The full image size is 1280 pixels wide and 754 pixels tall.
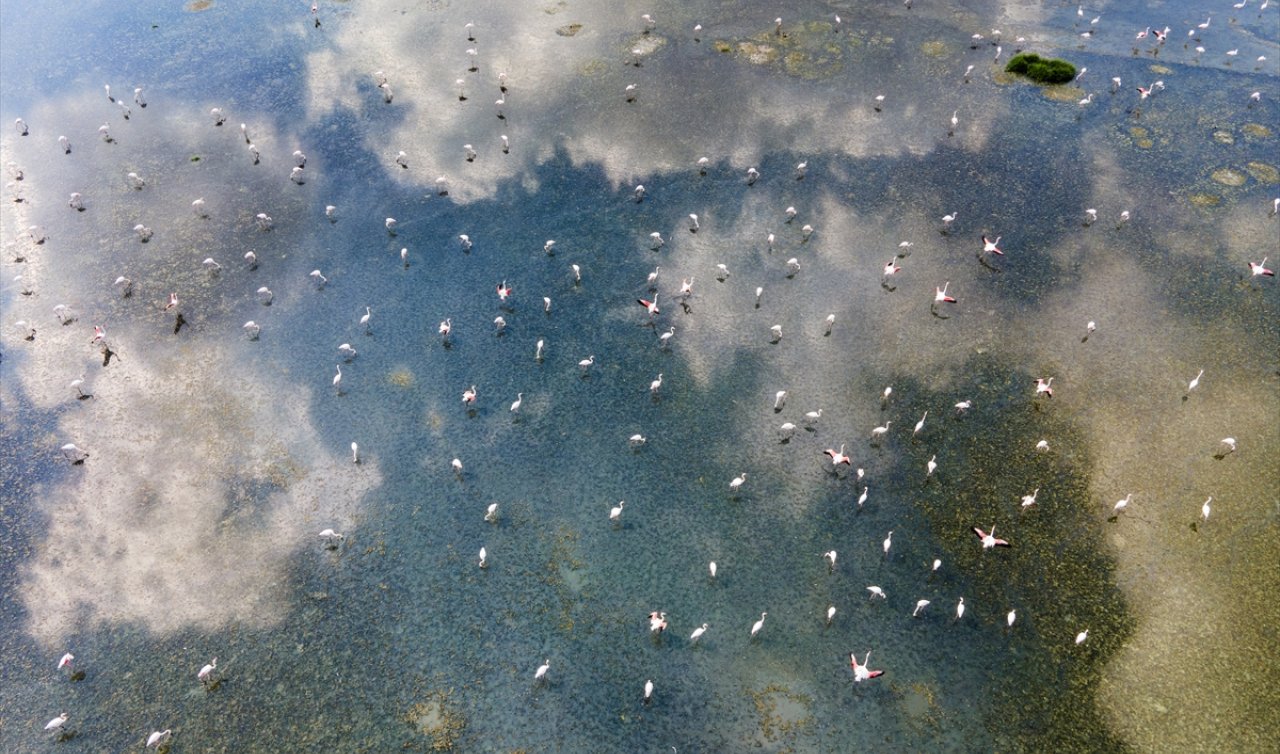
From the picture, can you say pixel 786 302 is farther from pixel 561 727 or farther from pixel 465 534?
pixel 561 727

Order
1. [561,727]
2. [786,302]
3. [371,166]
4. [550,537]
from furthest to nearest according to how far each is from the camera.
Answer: [371,166], [786,302], [550,537], [561,727]

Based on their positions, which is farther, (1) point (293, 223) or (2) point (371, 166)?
(2) point (371, 166)

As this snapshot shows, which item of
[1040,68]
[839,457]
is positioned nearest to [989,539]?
[839,457]

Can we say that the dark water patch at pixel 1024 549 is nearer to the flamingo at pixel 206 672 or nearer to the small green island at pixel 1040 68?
the flamingo at pixel 206 672

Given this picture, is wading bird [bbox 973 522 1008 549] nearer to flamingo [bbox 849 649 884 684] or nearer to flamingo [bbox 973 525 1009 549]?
flamingo [bbox 973 525 1009 549]

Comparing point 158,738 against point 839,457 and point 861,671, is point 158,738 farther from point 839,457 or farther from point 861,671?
point 839,457

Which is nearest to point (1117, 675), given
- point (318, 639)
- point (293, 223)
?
point (318, 639)

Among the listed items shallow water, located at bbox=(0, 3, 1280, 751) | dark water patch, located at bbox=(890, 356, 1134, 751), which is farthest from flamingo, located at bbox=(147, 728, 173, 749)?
dark water patch, located at bbox=(890, 356, 1134, 751)
